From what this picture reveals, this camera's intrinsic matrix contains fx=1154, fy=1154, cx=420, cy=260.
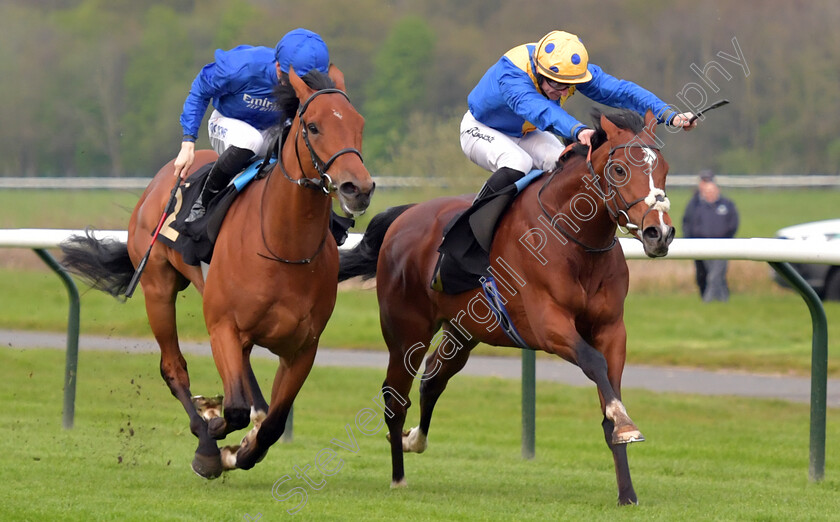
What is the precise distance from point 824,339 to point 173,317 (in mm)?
3354

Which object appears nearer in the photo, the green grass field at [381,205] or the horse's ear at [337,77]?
the horse's ear at [337,77]

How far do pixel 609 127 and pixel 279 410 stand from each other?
1940 millimetres

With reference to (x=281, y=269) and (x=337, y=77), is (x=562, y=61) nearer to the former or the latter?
(x=337, y=77)

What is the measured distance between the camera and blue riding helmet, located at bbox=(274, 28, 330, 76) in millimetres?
5141

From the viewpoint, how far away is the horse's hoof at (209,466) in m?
5.46

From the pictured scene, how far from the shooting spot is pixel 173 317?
6.21 meters

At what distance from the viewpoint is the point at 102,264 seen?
6.75 metres

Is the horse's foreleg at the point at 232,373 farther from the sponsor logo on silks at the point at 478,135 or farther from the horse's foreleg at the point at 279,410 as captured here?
the sponsor logo on silks at the point at 478,135

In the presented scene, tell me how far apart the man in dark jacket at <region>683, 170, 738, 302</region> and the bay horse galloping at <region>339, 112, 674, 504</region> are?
27.1 ft

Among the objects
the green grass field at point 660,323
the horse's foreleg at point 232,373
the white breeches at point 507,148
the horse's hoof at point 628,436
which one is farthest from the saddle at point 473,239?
the green grass field at point 660,323

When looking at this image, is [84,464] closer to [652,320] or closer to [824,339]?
[824,339]

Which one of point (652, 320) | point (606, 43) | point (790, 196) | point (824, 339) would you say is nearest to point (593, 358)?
point (824, 339)

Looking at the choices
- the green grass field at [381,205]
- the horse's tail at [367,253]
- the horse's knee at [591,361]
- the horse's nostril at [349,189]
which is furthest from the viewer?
the green grass field at [381,205]

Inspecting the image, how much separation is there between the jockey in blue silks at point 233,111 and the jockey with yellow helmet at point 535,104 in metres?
1.04
